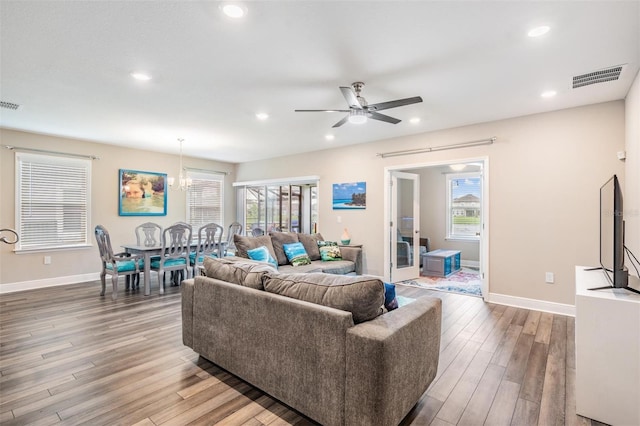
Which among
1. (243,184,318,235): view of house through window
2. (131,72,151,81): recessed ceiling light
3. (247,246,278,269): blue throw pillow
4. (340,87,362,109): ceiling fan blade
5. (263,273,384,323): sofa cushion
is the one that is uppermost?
(131,72,151,81): recessed ceiling light

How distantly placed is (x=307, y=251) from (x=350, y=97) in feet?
9.92

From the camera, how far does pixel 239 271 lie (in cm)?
245

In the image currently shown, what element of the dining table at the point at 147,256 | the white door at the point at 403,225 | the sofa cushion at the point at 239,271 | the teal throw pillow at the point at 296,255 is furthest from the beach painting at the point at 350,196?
the sofa cushion at the point at 239,271

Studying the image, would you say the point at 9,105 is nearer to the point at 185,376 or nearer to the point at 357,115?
the point at 185,376

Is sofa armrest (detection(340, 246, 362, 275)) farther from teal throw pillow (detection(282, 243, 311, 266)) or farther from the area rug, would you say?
the area rug

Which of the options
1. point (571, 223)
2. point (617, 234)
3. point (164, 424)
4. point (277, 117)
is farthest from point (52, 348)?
point (571, 223)

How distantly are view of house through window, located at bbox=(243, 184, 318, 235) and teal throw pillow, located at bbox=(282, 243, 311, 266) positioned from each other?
1770 mm

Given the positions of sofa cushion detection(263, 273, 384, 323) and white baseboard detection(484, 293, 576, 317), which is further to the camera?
white baseboard detection(484, 293, 576, 317)

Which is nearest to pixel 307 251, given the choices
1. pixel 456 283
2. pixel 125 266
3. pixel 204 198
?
pixel 456 283

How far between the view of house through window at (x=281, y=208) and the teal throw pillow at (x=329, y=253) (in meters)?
1.44

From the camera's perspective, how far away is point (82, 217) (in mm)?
5789

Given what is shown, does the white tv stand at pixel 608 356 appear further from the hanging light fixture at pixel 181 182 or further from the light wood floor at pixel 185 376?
the hanging light fixture at pixel 181 182

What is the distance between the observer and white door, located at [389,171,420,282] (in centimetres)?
564

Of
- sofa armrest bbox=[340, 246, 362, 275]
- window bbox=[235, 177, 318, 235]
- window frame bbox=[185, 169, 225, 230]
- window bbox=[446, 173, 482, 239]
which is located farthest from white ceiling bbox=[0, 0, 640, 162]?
window bbox=[446, 173, 482, 239]
